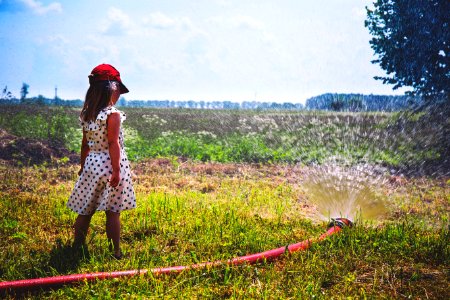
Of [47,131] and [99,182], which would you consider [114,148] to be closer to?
[99,182]

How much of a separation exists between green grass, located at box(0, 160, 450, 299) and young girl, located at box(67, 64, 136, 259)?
48cm

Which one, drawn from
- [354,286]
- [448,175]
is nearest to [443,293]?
[354,286]

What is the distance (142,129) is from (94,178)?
17.0 meters

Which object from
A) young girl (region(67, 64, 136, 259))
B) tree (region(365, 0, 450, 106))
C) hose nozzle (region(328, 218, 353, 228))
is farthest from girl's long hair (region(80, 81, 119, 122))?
tree (region(365, 0, 450, 106))

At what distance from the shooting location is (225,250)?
412 cm

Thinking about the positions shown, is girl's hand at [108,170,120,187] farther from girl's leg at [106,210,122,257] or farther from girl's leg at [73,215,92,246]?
girl's leg at [73,215,92,246]

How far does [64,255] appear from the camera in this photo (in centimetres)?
386

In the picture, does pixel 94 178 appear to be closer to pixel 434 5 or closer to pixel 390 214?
pixel 390 214

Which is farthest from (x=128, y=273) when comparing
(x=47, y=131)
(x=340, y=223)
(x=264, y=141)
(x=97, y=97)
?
(x=264, y=141)

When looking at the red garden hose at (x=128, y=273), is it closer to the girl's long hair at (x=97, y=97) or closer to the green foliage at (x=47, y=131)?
the girl's long hair at (x=97, y=97)

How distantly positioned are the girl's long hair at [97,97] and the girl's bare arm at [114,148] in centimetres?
20

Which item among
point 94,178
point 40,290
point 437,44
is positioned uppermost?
point 437,44

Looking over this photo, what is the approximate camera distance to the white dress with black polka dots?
12.3ft

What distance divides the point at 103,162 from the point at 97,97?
0.67 meters
